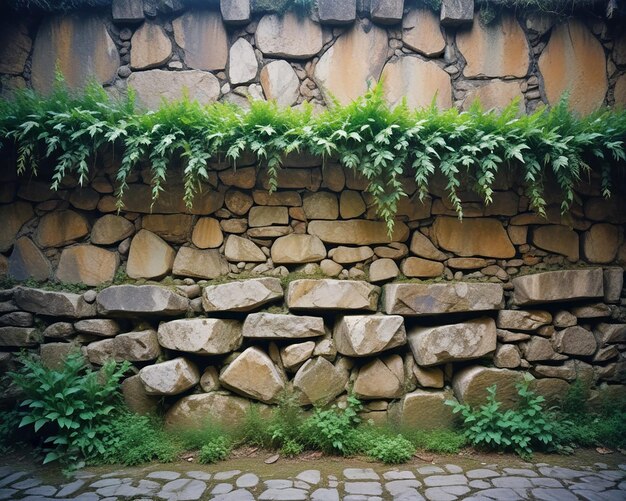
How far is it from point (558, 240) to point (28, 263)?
5.22 meters

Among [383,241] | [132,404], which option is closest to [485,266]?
[383,241]

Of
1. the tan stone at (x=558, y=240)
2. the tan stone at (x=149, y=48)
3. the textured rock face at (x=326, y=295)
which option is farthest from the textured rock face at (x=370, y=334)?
the tan stone at (x=149, y=48)

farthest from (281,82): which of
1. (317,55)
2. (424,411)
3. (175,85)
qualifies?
(424,411)

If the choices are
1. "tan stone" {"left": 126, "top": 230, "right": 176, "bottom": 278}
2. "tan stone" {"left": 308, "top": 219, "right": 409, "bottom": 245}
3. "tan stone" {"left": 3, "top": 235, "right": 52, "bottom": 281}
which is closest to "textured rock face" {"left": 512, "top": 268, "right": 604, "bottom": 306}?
"tan stone" {"left": 308, "top": 219, "right": 409, "bottom": 245}

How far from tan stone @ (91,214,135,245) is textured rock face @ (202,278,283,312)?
1.05 metres

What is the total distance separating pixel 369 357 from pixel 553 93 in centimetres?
340

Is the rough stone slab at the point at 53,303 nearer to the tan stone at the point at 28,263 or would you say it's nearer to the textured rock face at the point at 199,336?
the tan stone at the point at 28,263

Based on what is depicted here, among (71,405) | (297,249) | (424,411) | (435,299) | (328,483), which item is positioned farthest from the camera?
(297,249)

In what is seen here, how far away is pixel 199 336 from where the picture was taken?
3451mm

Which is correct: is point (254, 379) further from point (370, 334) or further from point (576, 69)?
point (576, 69)

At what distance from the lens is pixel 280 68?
410 cm

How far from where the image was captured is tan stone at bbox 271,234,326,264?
3.69 m

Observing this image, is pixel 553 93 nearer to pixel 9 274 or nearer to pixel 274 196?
pixel 274 196

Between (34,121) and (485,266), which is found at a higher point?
(34,121)
